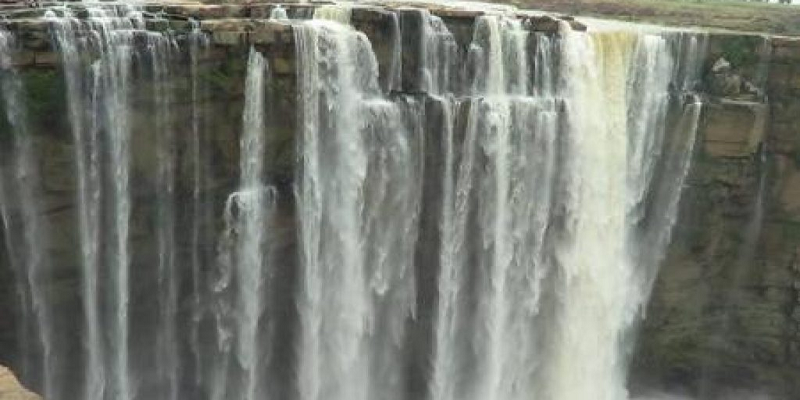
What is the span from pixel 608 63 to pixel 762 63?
5706mm

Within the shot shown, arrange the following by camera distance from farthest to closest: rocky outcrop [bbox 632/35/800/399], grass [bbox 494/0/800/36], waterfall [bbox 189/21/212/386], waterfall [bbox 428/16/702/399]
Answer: grass [bbox 494/0/800/36] < rocky outcrop [bbox 632/35/800/399] < waterfall [bbox 428/16/702/399] < waterfall [bbox 189/21/212/386]

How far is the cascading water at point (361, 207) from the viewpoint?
72.6ft

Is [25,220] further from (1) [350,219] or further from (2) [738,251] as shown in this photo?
(2) [738,251]

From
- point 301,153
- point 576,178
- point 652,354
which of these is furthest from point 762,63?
point 301,153

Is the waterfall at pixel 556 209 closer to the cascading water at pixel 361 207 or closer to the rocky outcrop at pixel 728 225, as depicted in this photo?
the cascading water at pixel 361 207

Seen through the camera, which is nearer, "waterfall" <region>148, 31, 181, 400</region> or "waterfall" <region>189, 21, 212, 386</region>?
"waterfall" <region>148, 31, 181, 400</region>

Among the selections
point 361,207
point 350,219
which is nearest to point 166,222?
point 350,219

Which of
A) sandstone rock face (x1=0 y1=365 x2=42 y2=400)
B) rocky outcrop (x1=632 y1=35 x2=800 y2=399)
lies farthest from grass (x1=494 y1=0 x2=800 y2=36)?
sandstone rock face (x1=0 y1=365 x2=42 y2=400)

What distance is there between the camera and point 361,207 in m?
25.7

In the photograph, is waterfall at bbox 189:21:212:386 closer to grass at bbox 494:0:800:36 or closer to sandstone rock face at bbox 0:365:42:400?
sandstone rock face at bbox 0:365:42:400

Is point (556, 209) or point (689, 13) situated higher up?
A: point (689, 13)

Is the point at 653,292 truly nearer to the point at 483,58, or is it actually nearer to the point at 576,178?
the point at 576,178

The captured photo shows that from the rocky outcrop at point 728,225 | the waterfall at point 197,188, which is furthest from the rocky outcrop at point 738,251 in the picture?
the waterfall at point 197,188

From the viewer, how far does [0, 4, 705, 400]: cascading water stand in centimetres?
2214
